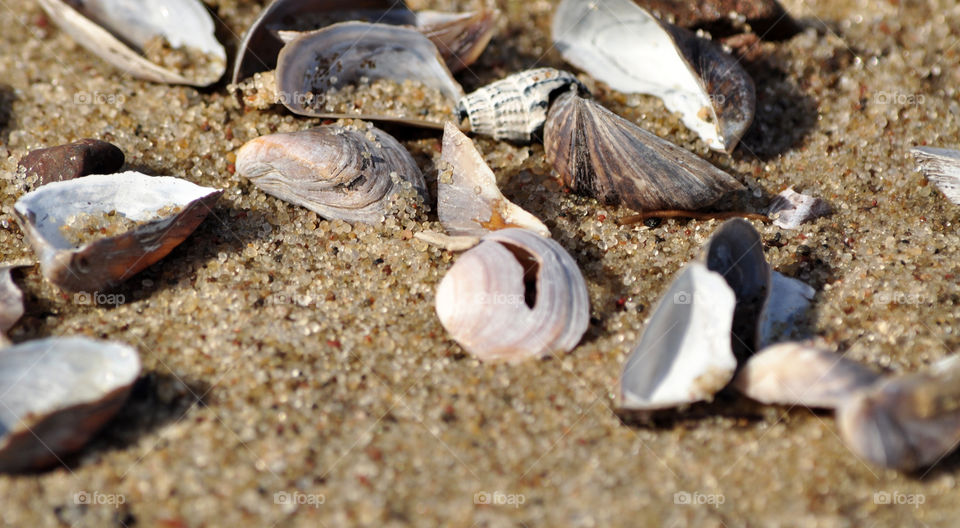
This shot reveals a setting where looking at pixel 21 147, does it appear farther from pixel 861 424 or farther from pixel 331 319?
pixel 861 424

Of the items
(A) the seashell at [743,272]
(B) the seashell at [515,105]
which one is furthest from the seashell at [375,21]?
(A) the seashell at [743,272]

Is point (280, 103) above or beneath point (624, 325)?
above

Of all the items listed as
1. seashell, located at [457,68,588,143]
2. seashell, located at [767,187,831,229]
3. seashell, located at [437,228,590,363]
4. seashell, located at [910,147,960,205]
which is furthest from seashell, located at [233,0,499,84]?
seashell, located at [910,147,960,205]

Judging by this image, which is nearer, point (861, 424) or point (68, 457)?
point (861, 424)

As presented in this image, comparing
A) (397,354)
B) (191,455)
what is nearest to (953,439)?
(397,354)

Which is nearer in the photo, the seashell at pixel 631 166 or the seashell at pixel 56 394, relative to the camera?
the seashell at pixel 56 394

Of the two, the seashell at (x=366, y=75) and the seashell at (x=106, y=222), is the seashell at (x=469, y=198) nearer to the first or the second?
the seashell at (x=366, y=75)

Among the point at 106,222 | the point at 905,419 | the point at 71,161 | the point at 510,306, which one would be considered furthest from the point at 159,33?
the point at 905,419
